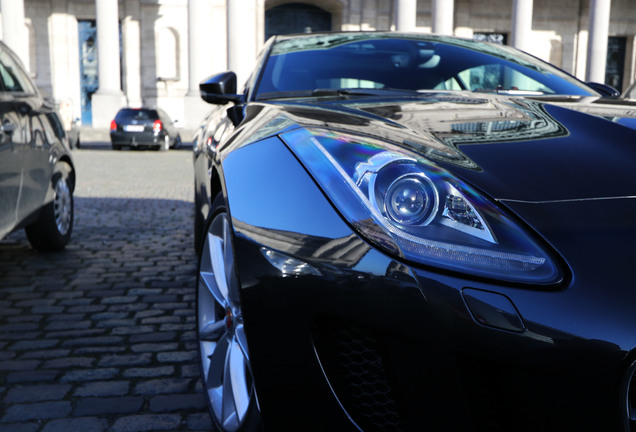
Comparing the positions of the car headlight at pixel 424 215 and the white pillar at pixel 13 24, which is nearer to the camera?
the car headlight at pixel 424 215

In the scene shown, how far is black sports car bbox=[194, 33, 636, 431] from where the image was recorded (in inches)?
50.8

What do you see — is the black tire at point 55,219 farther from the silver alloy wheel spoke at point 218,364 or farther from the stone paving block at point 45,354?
the silver alloy wheel spoke at point 218,364

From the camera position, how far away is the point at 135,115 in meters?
23.0

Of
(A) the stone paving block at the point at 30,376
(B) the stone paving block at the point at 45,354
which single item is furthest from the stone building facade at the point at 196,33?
(A) the stone paving block at the point at 30,376

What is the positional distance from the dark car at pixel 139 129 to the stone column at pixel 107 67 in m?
10.6

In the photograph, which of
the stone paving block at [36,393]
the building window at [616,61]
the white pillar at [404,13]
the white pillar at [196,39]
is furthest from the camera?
the building window at [616,61]

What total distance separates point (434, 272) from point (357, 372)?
0.30 metres

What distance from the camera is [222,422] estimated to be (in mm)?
2088

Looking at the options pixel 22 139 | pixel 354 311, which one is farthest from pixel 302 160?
pixel 22 139

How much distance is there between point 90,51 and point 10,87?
3533 cm

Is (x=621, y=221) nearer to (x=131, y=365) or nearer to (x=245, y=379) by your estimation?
(x=245, y=379)

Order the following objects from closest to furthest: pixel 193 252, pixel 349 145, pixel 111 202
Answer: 1. pixel 349 145
2. pixel 193 252
3. pixel 111 202

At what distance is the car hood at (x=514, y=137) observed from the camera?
158cm

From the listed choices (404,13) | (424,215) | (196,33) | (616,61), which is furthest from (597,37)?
(424,215)
